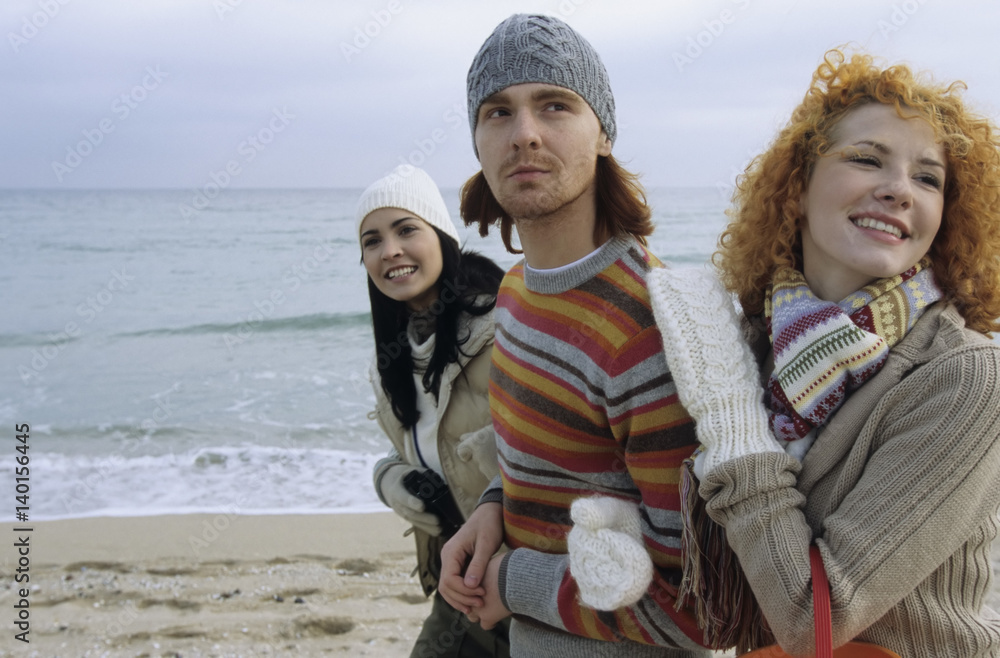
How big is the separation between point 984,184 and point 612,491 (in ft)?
3.48

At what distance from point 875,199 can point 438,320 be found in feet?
5.62

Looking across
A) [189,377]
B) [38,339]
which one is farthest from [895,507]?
[38,339]

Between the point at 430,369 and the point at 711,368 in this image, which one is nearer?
the point at 711,368

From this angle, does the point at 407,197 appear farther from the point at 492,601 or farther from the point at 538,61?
the point at 492,601

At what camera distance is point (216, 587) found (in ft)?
15.6

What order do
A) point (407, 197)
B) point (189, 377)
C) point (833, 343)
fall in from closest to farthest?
1. point (833, 343)
2. point (407, 197)
3. point (189, 377)

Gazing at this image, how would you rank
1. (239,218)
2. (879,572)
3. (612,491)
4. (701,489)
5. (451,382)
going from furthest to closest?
1. (239,218)
2. (451,382)
3. (612,491)
4. (701,489)
5. (879,572)

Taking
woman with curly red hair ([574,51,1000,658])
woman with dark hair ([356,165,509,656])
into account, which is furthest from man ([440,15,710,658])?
woman with dark hair ([356,165,509,656])

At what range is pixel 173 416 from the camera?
8562 millimetres

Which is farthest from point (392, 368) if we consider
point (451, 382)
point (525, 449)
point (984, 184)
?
point (984, 184)

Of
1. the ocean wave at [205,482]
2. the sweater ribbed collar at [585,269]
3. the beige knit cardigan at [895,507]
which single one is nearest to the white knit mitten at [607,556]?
the beige knit cardigan at [895,507]

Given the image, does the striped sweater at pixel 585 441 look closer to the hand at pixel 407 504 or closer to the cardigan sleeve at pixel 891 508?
the cardigan sleeve at pixel 891 508

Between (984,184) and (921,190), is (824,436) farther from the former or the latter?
(984,184)

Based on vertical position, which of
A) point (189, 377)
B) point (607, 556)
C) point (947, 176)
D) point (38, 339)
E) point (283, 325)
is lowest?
point (189, 377)
